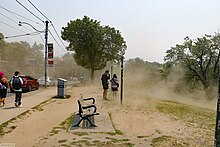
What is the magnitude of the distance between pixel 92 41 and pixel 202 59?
1650 centimetres

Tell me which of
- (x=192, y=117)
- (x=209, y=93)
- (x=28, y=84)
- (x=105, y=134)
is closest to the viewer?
(x=105, y=134)

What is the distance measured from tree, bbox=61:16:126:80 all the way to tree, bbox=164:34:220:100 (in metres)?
9.46

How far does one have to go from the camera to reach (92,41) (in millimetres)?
41469

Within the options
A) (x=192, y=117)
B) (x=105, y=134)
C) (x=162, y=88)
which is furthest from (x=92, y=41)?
(x=105, y=134)

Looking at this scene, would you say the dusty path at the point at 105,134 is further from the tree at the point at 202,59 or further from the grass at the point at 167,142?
the tree at the point at 202,59

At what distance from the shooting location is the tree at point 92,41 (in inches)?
1633

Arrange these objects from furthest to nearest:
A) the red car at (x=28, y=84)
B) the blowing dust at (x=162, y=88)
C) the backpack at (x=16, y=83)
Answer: the blowing dust at (x=162, y=88)
the red car at (x=28, y=84)
the backpack at (x=16, y=83)

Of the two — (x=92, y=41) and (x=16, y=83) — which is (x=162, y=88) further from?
(x=16, y=83)

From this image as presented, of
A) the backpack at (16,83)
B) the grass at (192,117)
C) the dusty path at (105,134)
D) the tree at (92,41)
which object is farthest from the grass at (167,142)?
the tree at (92,41)

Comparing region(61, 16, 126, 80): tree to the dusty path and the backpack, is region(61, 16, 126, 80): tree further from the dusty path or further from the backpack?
the dusty path

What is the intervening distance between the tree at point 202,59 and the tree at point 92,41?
31.0 ft

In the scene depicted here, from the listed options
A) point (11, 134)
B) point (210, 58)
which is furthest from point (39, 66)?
point (11, 134)

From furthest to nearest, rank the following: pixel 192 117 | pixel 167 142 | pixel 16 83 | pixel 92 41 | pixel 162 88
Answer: pixel 92 41
pixel 162 88
pixel 16 83
pixel 192 117
pixel 167 142

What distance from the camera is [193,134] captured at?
827cm
